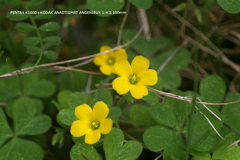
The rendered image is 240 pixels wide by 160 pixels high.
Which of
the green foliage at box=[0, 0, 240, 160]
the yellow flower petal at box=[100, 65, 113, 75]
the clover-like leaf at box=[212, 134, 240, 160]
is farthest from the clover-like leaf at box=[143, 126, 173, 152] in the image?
the yellow flower petal at box=[100, 65, 113, 75]

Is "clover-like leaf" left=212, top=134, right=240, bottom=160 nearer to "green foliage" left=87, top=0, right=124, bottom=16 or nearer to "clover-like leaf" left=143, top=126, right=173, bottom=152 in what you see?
"clover-like leaf" left=143, top=126, right=173, bottom=152

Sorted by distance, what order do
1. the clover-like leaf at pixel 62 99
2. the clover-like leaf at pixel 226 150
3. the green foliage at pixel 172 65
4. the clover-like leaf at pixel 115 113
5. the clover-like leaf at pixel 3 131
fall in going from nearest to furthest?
the clover-like leaf at pixel 226 150 → the clover-like leaf at pixel 115 113 → the clover-like leaf at pixel 3 131 → the clover-like leaf at pixel 62 99 → the green foliage at pixel 172 65

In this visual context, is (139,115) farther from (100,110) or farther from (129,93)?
(100,110)

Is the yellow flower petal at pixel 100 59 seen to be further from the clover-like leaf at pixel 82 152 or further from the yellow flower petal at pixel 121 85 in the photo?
the clover-like leaf at pixel 82 152

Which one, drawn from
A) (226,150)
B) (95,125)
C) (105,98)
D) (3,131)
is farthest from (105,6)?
(226,150)

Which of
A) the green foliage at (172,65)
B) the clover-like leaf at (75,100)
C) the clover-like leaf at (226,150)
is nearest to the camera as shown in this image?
the clover-like leaf at (226,150)

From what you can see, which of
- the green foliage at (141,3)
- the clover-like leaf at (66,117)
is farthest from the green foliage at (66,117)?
the green foliage at (141,3)

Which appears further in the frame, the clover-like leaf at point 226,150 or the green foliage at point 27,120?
the green foliage at point 27,120
